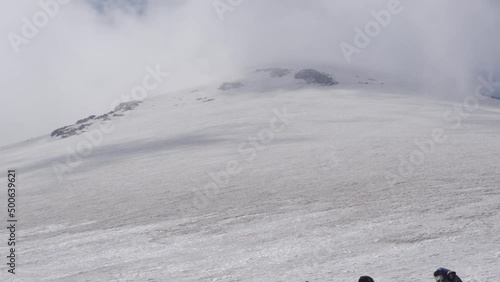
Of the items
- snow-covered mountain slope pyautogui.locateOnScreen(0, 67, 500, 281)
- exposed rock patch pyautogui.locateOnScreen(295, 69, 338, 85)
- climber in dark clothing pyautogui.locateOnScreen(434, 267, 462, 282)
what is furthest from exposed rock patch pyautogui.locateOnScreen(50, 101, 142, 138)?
climber in dark clothing pyautogui.locateOnScreen(434, 267, 462, 282)

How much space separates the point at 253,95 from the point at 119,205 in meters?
55.8

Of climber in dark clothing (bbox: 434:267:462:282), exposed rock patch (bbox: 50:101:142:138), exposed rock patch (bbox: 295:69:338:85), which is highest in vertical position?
climber in dark clothing (bbox: 434:267:462:282)

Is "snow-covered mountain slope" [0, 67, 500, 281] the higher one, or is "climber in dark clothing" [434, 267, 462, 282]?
"climber in dark clothing" [434, 267, 462, 282]

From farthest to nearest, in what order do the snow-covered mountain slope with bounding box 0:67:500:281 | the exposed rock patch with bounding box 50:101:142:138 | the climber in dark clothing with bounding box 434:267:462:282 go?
the exposed rock patch with bounding box 50:101:142:138, the snow-covered mountain slope with bounding box 0:67:500:281, the climber in dark clothing with bounding box 434:267:462:282

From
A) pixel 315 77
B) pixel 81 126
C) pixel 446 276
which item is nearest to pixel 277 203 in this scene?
pixel 446 276

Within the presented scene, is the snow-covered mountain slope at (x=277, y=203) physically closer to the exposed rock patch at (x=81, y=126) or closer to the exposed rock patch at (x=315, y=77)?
the exposed rock patch at (x=81, y=126)

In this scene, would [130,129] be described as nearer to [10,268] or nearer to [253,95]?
[253,95]

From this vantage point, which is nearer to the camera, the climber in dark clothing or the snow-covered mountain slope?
the climber in dark clothing

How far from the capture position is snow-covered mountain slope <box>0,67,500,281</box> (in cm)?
1491

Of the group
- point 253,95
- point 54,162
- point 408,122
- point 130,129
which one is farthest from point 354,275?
point 253,95

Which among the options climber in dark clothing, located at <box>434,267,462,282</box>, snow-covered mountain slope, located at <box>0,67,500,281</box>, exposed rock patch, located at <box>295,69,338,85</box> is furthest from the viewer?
exposed rock patch, located at <box>295,69,338,85</box>

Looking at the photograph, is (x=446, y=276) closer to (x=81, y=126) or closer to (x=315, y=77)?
(x=81, y=126)

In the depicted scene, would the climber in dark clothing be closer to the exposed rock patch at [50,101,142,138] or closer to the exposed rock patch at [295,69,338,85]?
the exposed rock patch at [50,101,142,138]

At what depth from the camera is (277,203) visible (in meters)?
22.1
